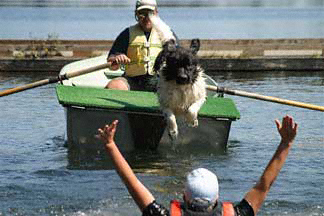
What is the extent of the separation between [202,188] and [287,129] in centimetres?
74

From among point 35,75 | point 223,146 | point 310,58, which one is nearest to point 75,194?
point 223,146

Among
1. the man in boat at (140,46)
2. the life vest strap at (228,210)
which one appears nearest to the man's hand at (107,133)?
the life vest strap at (228,210)

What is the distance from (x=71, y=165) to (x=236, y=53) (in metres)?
13.4

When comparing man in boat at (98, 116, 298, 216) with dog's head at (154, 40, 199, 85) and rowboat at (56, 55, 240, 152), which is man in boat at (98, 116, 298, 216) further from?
rowboat at (56, 55, 240, 152)

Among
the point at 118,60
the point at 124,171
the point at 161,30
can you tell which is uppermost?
the point at 161,30

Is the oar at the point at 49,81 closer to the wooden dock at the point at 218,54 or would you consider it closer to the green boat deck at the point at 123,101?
the green boat deck at the point at 123,101

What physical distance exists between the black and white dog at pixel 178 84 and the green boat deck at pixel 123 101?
32.7 inches

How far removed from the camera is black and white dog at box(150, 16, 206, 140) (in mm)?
9695

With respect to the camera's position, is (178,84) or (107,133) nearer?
(107,133)

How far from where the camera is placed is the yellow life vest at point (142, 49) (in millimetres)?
11500

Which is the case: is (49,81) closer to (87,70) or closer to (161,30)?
(87,70)

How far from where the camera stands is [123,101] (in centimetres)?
1130

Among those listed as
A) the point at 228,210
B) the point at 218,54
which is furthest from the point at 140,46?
the point at 218,54

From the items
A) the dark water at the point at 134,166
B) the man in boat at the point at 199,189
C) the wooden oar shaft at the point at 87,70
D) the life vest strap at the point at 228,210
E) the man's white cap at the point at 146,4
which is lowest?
the dark water at the point at 134,166
